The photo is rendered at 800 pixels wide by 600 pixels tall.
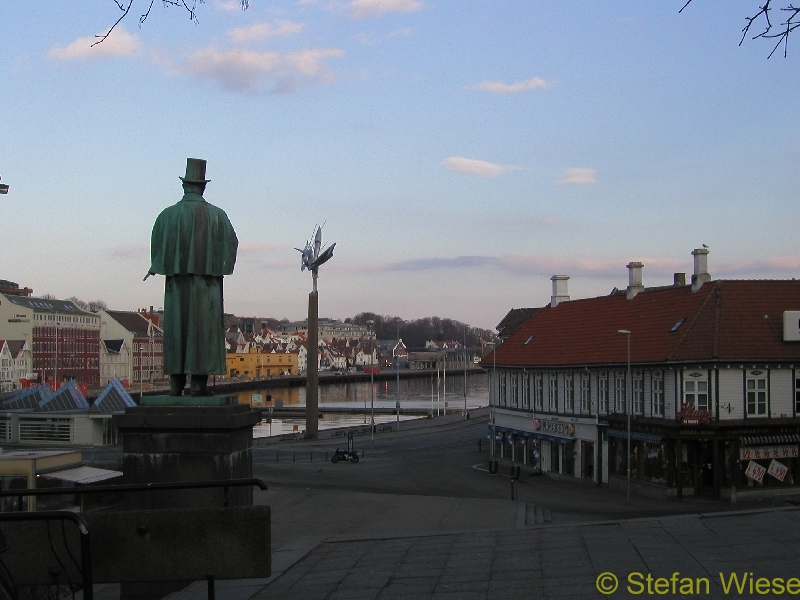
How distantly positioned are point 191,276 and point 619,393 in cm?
2819

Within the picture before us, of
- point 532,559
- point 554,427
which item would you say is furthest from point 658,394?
point 532,559

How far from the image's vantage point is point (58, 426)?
5925 centimetres

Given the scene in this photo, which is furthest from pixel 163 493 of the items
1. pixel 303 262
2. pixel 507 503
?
pixel 303 262

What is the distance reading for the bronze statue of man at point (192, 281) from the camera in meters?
13.8

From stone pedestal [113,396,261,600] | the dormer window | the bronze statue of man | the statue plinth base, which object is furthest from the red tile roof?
stone pedestal [113,396,261,600]

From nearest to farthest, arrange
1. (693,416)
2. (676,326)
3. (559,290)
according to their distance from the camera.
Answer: (693,416) < (676,326) < (559,290)

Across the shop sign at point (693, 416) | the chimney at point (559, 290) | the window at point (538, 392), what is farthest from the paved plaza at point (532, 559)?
the chimney at point (559, 290)

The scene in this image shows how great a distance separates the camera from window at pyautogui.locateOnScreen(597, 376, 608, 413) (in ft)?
131

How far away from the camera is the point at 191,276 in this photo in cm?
1388

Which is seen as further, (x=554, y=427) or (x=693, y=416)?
(x=554, y=427)

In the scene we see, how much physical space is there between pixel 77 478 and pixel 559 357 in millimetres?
25764

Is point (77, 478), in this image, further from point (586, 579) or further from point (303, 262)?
point (303, 262)

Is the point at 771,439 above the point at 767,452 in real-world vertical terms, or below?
above

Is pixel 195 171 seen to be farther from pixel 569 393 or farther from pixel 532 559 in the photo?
pixel 569 393
